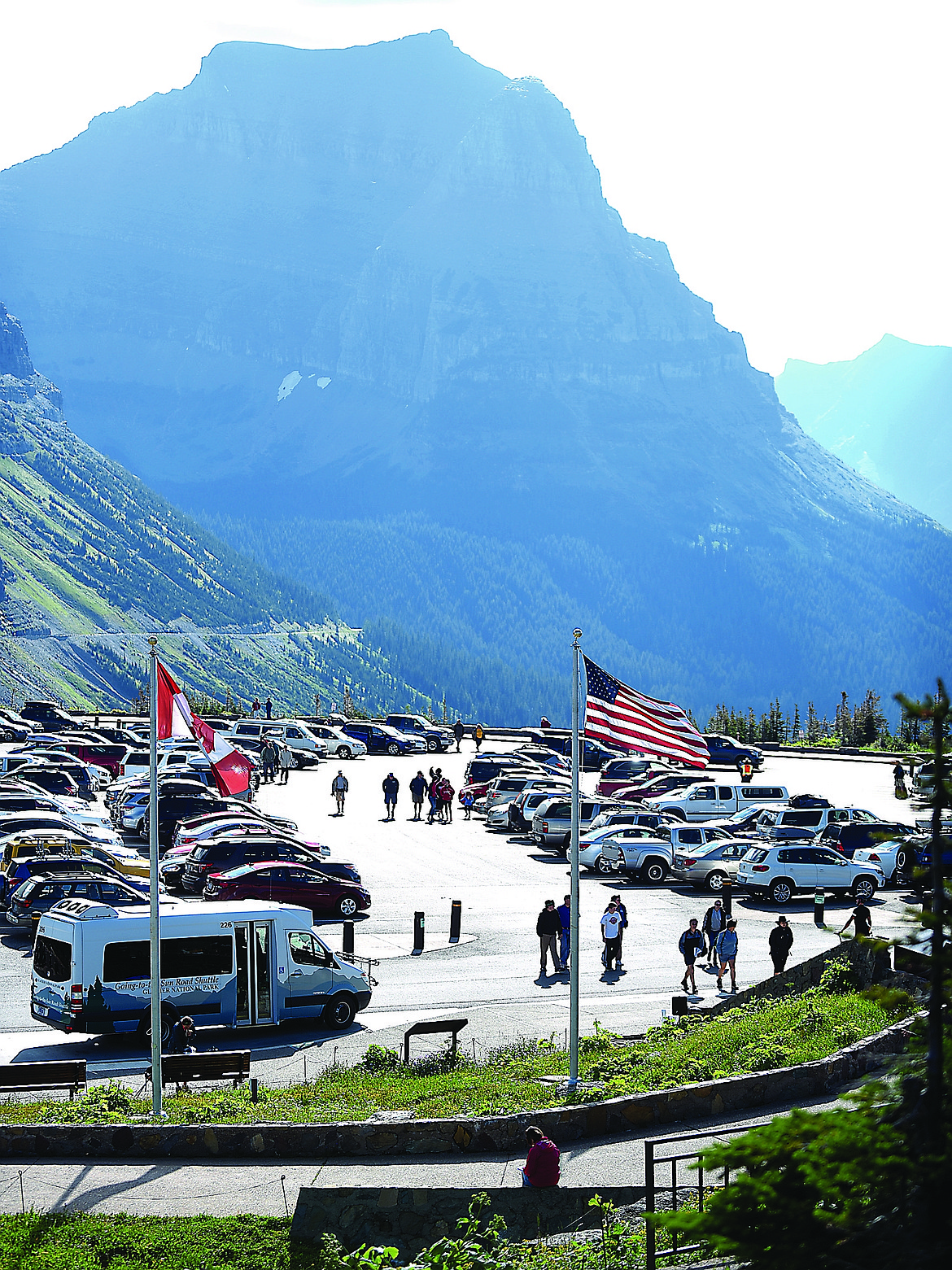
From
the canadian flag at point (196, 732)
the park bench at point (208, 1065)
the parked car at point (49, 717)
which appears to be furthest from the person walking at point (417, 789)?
the parked car at point (49, 717)

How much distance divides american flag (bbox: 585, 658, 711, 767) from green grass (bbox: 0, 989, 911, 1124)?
3662mm

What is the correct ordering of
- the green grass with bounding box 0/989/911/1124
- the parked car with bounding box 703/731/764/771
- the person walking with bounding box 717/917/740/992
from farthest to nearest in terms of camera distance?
the parked car with bounding box 703/731/764/771 → the person walking with bounding box 717/917/740/992 → the green grass with bounding box 0/989/911/1124

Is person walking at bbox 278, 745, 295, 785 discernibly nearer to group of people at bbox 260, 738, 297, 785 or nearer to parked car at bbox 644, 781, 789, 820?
group of people at bbox 260, 738, 297, 785

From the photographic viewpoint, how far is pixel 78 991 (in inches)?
758

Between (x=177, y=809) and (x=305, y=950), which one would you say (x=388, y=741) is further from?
(x=305, y=950)

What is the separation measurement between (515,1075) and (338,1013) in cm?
565

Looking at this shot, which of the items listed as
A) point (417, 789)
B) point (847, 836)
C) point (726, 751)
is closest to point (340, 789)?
point (417, 789)

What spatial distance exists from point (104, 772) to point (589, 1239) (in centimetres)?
4881

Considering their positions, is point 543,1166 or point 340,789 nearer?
point 543,1166

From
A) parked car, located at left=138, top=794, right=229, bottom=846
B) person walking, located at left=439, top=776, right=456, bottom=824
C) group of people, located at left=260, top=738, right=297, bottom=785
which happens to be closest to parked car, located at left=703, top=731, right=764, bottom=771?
group of people, located at left=260, top=738, right=297, bottom=785

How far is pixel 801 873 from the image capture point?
3256cm

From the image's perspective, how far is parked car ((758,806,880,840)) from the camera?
37.9 metres

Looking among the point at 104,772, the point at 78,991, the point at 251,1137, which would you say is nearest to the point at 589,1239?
the point at 251,1137

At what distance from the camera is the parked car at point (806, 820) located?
3794 centimetres
